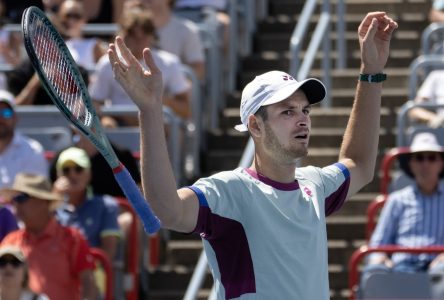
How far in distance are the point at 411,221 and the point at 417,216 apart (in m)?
0.05

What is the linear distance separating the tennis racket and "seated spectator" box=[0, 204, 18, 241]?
4194mm

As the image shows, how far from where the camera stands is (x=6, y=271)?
26.5ft

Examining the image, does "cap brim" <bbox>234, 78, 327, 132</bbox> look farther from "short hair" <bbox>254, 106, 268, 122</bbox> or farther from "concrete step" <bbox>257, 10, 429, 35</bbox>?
"concrete step" <bbox>257, 10, 429, 35</bbox>

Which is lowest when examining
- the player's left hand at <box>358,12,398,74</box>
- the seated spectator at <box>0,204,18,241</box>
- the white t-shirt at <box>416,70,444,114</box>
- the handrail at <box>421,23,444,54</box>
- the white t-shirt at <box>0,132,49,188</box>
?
the seated spectator at <box>0,204,18,241</box>

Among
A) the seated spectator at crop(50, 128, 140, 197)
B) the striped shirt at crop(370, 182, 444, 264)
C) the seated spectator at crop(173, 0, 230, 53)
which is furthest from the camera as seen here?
the seated spectator at crop(173, 0, 230, 53)

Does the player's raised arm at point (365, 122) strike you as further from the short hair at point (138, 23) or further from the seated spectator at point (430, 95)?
the short hair at point (138, 23)

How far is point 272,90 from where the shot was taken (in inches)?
200

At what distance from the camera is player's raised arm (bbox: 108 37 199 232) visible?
466cm

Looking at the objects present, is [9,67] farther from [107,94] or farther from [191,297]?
[191,297]

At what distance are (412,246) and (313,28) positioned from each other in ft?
14.2

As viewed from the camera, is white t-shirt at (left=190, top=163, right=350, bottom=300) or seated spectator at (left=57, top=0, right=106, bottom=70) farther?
seated spectator at (left=57, top=0, right=106, bottom=70)

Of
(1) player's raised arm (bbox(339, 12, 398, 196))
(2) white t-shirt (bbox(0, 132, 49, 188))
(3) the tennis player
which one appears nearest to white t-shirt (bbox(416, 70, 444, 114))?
(2) white t-shirt (bbox(0, 132, 49, 188))

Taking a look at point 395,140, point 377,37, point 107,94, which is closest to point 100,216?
point 107,94

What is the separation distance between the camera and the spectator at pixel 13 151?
992cm
